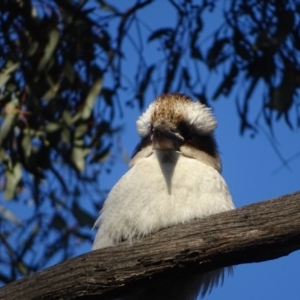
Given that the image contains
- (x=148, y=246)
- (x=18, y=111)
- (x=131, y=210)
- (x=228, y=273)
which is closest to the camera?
(x=148, y=246)

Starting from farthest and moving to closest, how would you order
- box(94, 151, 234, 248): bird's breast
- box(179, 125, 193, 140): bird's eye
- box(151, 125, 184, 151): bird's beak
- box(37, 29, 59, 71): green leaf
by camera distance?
box(37, 29, 59, 71): green leaf → box(179, 125, 193, 140): bird's eye → box(151, 125, 184, 151): bird's beak → box(94, 151, 234, 248): bird's breast

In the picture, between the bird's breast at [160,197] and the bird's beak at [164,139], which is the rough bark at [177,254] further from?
the bird's beak at [164,139]

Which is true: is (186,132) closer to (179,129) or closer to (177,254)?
(179,129)

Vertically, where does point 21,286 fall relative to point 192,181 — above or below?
below

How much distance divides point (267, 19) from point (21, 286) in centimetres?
266

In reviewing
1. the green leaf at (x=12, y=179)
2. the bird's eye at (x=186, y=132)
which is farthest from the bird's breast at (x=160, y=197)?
the green leaf at (x=12, y=179)

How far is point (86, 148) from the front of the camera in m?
5.27

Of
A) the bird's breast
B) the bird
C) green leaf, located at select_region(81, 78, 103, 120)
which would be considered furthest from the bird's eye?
green leaf, located at select_region(81, 78, 103, 120)

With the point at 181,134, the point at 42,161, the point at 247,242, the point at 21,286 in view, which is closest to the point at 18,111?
the point at 42,161

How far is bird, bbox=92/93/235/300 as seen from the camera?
10.3 ft

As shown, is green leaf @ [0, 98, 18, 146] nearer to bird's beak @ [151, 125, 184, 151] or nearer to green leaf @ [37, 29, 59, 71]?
green leaf @ [37, 29, 59, 71]

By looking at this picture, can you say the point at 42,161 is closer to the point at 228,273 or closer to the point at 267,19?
the point at 267,19

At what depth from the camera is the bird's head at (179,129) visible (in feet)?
11.0

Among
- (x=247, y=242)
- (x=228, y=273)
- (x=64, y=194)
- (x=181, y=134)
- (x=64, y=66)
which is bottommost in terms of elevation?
(x=247, y=242)
